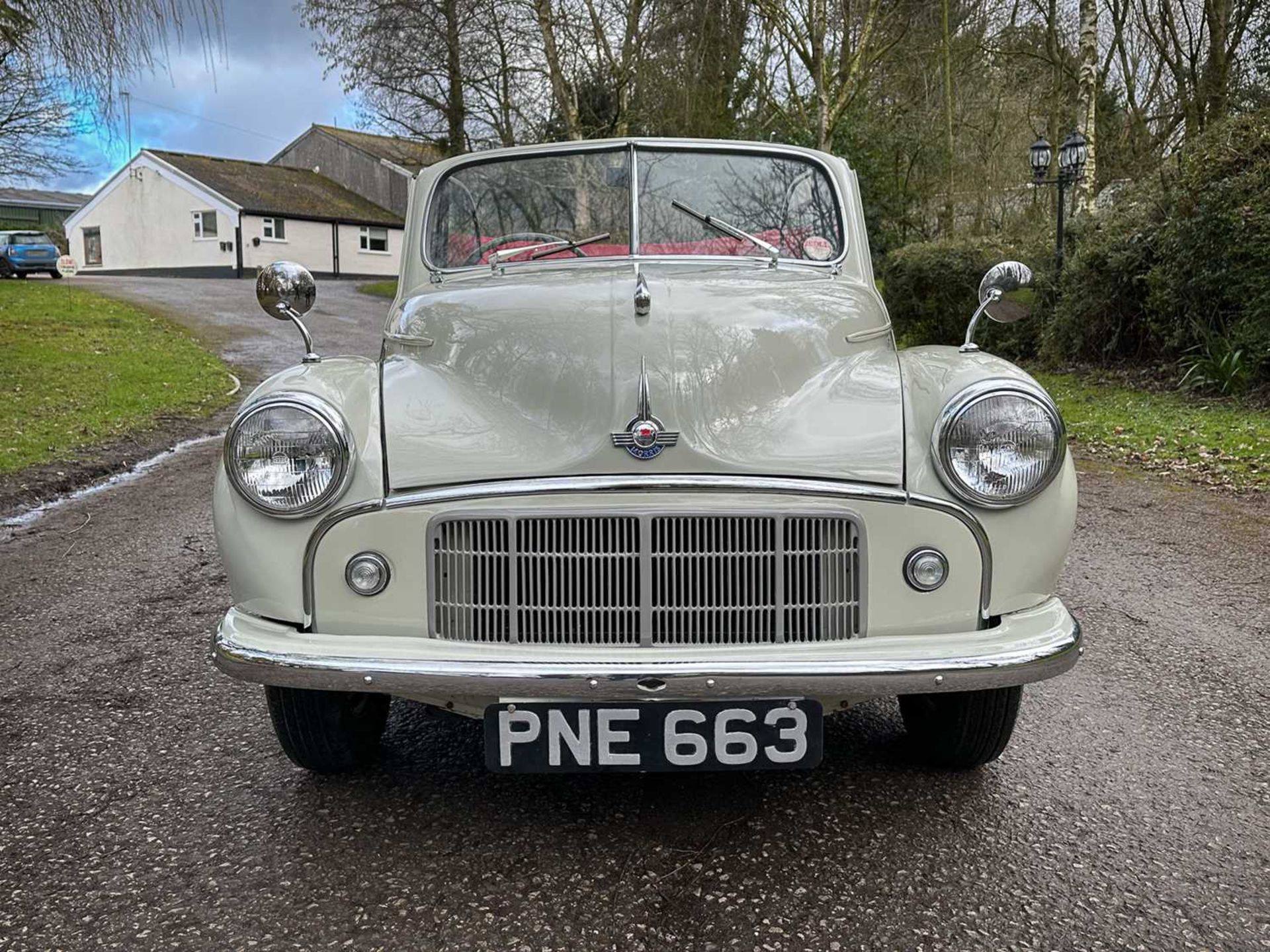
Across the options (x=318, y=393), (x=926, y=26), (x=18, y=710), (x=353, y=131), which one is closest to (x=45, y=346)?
(x=18, y=710)

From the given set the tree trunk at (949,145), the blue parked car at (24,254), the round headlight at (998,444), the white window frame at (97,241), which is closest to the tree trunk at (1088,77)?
the tree trunk at (949,145)

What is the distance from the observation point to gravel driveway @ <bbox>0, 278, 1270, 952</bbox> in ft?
6.59

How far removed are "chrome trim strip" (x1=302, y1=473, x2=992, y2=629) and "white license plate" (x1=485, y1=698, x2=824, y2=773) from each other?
432 millimetres

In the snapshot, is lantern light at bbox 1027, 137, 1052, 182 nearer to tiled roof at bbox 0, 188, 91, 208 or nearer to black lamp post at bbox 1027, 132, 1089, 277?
black lamp post at bbox 1027, 132, 1089, 277

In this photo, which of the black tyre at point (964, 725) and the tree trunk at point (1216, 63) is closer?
the black tyre at point (964, 725)

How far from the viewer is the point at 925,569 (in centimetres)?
Answer: 221

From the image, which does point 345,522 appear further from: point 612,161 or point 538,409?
point 612,161

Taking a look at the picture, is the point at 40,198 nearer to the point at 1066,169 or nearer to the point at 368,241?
the point at 368,241

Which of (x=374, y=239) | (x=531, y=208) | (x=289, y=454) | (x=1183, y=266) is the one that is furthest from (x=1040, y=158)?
(x=374, y=239)

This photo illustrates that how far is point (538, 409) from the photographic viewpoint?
7.83 feet

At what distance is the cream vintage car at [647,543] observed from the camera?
2.08 metres

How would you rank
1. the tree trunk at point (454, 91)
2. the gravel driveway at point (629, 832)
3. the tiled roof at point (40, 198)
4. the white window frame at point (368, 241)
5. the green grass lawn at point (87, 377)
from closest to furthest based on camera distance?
1. the gravel driveway at point (629, 832)
2. the green grass lawn at point (87, 377)
3. the tree trunk at point (454, 91)
4. the white window frame at point (368, 241)
5. the tiled roof at point (40, 198)

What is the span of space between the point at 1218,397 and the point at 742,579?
829 centimetres

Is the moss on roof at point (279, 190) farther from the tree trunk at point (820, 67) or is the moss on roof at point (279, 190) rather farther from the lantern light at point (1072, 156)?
the lantern light at point (1072, 156)
